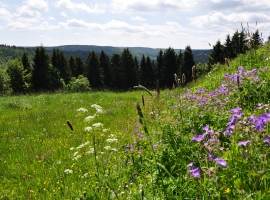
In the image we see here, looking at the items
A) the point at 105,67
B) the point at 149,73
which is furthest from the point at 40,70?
the point at 149,73

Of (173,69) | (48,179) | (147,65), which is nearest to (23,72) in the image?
(147,65)

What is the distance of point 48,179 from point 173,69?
64.7m

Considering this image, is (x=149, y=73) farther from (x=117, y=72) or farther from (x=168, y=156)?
(x=168, y=156)

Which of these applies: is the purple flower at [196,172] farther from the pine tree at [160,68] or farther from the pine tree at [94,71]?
the pine tree at [160,68]

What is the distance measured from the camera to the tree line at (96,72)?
55906 mm

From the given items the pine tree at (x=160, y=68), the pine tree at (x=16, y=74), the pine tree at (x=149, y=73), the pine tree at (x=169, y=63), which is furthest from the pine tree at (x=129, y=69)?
the pine tree at (x=16, y=74)

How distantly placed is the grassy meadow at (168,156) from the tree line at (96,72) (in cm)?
4927

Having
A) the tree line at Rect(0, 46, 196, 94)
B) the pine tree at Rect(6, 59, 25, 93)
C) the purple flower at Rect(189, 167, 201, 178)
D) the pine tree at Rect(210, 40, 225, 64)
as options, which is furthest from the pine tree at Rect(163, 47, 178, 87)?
the purple flower at Rect(189, 167, 201, 178)

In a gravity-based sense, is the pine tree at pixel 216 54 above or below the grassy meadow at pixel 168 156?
above

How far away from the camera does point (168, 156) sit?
3.81m

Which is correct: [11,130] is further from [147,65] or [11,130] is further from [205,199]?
[147,65]

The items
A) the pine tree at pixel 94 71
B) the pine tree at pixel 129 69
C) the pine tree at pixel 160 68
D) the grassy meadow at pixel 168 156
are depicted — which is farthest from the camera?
the pine tree at pixel 160 68

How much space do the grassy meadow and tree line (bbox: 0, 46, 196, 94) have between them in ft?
162

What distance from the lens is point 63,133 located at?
7.79 m
